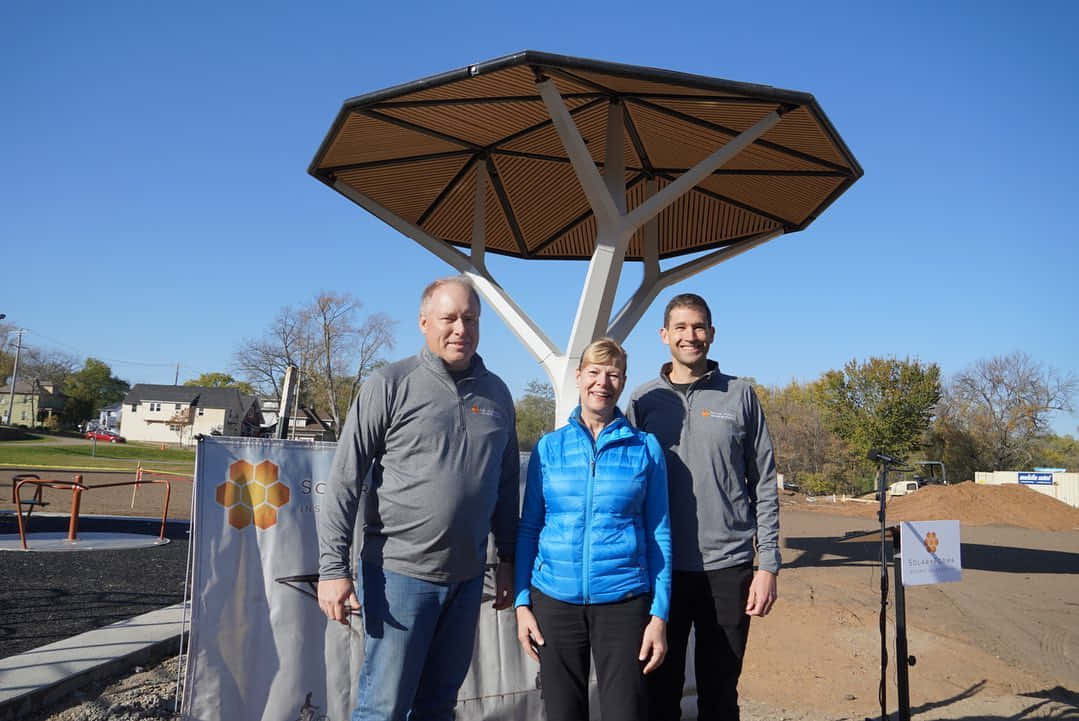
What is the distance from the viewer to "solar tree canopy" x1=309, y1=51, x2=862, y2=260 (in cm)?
866

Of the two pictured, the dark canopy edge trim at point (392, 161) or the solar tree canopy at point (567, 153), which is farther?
the dark canopy edge trim at point (392, 161)

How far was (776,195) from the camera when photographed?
12992mm

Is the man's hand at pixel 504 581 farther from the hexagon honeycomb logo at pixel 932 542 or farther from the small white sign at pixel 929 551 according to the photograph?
the hexagon honeycomb logo at pixel 932 542

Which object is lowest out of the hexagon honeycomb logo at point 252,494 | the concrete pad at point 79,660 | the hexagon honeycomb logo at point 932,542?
the concrete pad at point 79,660

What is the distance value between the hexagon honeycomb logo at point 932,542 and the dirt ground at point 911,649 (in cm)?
153

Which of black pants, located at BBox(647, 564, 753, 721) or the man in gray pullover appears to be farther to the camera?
black pants, located at BBox(647, 564, 753, 721)

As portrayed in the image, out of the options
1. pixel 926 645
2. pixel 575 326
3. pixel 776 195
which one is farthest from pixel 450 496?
pixel 776 195

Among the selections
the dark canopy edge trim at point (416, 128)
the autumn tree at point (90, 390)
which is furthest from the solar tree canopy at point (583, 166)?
the autumn tree at point (90, 390)

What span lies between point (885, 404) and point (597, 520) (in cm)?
4691

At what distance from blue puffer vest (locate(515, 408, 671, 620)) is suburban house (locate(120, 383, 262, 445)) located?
77.9 meters

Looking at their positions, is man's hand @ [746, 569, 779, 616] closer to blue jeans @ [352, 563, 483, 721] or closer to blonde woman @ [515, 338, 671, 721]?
blonde woman @ [515, 338, 671, 721]

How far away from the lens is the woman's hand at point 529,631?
295cm

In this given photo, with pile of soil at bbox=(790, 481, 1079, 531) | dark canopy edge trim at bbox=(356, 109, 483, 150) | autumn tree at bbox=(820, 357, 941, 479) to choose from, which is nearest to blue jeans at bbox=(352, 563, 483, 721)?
dark canopy edge trim at bbox=(356, 109, 483, 150)

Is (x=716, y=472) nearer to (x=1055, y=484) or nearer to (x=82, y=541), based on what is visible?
(x=82, y=541)
